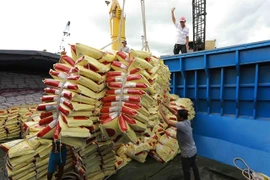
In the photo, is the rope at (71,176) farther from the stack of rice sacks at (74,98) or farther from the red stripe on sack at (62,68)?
the red stripe on sack at (62,68)

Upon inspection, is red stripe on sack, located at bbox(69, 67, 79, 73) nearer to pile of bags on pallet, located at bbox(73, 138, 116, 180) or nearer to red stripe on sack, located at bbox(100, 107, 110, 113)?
red stripe on sack, located at bbox(100, 107, 110, 113)

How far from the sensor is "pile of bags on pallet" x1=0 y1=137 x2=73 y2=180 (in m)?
2.88

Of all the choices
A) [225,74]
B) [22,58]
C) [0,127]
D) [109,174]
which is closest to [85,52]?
[109,174]

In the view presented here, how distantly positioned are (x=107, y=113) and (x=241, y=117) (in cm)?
345

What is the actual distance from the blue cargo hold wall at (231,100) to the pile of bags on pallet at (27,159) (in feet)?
11.4

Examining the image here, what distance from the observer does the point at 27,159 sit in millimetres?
2967

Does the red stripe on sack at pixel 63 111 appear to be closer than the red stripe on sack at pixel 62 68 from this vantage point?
Yes

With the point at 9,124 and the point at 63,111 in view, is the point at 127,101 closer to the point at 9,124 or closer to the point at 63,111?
the point at 63,111

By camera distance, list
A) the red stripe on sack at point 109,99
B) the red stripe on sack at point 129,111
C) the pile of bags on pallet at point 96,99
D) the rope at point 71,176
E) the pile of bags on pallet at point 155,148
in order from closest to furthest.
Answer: the pile of bags on pallet at point 96,99 < the red stripe on sack at point 129,111 < the red stripe on sack at point 109,99 < the rope at point 71,176 < the pile of bags on pallet at point 155,148

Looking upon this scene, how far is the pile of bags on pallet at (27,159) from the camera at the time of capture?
2.88 m

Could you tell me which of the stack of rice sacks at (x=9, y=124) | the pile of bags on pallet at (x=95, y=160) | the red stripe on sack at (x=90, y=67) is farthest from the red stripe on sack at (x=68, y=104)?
the stack of rice sacks at (x=9, y=124)

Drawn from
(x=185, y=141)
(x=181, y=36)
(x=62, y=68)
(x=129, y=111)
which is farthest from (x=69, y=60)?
(x=181, y=36)

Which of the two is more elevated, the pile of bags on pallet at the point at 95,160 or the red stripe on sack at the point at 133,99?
the red stripe on sack at the point at 133,99

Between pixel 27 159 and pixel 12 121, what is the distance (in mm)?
3158
